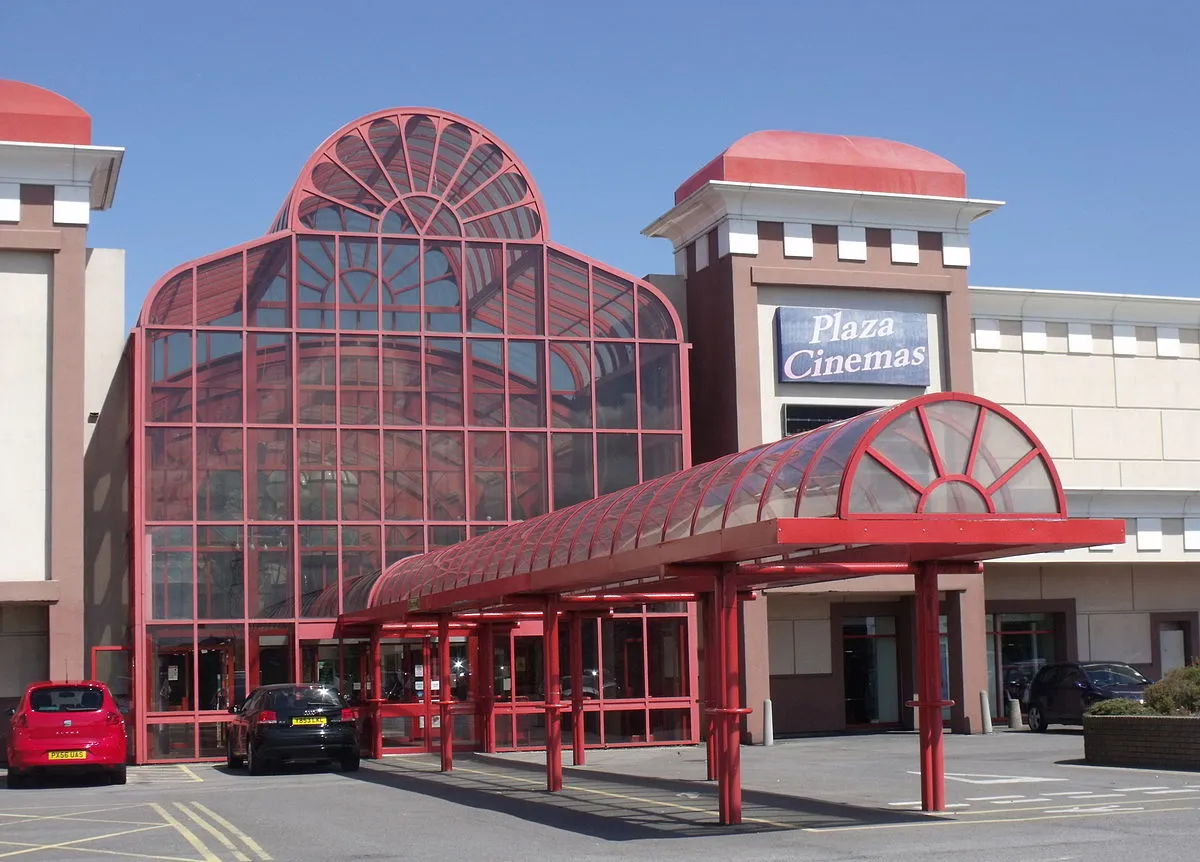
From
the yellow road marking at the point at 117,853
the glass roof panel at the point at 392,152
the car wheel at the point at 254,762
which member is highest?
the glass roof panel at the point at 392,152

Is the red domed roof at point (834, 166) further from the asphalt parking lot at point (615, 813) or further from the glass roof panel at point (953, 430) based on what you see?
the glass roof panel at point (953, 430)

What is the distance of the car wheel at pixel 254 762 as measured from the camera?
24391mm

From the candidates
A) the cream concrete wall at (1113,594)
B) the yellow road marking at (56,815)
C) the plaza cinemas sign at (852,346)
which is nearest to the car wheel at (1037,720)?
the cream concrete wall at (1113,594)

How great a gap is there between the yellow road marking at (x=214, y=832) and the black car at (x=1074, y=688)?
18.9m

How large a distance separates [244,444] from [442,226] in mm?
5831

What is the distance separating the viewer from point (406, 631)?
28609mm

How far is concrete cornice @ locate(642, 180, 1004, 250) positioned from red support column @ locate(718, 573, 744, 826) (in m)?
17.7

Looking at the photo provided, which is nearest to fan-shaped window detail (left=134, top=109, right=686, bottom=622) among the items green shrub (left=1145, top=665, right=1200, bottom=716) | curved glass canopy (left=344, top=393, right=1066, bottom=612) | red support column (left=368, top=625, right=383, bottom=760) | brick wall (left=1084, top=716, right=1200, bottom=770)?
red support column (left=368, top=625, right=383, bottom=760)

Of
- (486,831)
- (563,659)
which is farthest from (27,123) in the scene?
(486,831)

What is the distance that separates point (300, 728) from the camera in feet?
79.6

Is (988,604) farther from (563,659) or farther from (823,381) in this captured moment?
(563,659)

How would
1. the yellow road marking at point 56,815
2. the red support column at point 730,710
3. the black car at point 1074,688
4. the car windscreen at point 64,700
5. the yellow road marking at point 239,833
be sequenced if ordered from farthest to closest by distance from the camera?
1. the black car at point 1074,688
2. the car windscreen at point 64,700
3. the yellow road marking at point 56,815
4. the red support column at point 730,710
5. the yellow road marking at point 239,833

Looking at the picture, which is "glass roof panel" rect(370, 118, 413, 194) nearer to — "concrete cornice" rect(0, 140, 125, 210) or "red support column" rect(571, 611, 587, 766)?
"concrete cornice" rect(0, 140, 125, 210)

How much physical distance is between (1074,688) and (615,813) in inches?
688
